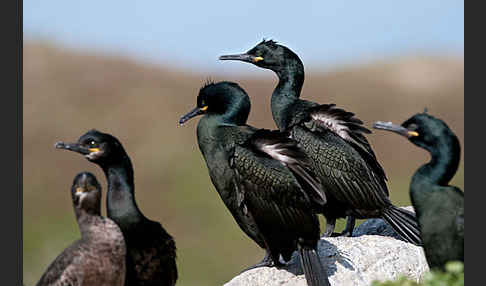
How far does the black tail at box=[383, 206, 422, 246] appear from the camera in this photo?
8195 mm

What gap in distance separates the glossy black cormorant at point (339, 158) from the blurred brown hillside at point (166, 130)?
34.7 feet

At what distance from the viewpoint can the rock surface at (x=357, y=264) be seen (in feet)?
25.0

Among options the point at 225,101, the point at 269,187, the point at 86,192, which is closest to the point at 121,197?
the point at 86,192

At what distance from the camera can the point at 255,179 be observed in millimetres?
7059

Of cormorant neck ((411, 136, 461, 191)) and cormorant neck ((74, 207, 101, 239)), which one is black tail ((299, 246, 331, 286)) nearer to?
cormorant neck ((411, 136, 461, 191))

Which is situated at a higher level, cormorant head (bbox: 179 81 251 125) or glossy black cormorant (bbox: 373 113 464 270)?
cormorant head (bbox: 179 81 251 125)

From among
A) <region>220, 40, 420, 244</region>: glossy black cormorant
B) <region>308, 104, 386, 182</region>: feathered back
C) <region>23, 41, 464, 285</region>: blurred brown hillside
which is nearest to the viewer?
<region>220, 40, 420, 244</region>: glossy black cormorant

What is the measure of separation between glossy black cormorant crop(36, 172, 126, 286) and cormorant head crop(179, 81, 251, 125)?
1.78 meters

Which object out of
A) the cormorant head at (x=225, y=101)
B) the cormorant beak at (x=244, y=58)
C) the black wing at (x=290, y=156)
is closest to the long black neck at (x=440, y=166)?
the black wing at (x=290, y=156)

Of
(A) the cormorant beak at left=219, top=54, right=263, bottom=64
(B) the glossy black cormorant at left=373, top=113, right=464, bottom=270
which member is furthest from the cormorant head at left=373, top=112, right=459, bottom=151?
(A) the cormorant beak at left=219, top=54, right=263, bottom=64

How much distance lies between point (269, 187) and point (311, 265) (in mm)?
822

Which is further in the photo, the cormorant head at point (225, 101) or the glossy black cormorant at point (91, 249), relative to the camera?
the cormorant head at point (225, 101)

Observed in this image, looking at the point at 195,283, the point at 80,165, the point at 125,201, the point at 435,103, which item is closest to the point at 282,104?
the point at 125,201

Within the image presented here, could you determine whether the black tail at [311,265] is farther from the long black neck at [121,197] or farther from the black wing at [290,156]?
the long black neck at [121,197]
